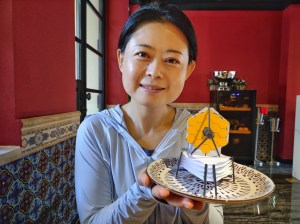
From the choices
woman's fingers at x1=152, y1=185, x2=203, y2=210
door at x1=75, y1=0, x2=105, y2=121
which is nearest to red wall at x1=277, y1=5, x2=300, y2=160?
door at x1=75, y1=0, x2=105, y2=121

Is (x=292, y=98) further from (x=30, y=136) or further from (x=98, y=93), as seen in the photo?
(x=30, y=136)

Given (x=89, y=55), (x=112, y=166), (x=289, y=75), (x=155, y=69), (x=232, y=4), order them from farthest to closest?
(x=232, y=4), (x=289, y=75), (x=89, y=55), (x=112, y=166), (x=155, y=69)

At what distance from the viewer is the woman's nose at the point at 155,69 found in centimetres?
76

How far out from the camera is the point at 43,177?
1489 mm

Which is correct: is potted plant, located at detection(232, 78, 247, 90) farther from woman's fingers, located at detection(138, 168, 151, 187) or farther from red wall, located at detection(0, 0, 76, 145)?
woman's fingers, located at detection(138, 168, 151, 187)

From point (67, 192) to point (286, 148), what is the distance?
4.09 meters

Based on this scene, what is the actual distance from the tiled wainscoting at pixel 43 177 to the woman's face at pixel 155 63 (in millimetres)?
827

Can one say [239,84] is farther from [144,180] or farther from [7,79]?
[144,180]

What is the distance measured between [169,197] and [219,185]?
0.14 metres

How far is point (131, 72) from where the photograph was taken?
80cm

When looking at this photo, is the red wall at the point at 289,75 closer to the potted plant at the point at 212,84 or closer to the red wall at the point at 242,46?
the red wall at the point at 242,46

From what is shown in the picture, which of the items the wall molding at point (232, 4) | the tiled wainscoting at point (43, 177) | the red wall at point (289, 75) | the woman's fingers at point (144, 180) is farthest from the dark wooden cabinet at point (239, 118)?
the woman's fingers at point (144, 180)

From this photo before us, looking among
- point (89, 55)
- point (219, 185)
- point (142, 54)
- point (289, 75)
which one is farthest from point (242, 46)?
point (219, 185)

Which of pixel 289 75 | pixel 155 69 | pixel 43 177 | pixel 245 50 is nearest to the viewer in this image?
pixel 155 69
